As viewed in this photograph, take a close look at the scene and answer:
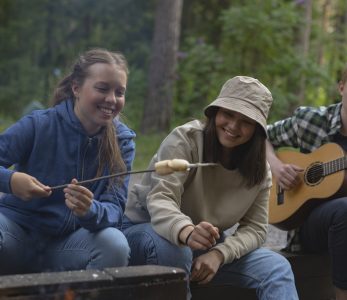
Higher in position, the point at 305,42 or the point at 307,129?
the point at 305,42

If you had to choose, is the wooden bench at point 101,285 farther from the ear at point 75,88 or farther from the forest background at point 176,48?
the forest background at point 176,48

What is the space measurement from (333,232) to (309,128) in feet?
2.54

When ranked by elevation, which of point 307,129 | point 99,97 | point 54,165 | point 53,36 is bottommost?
point 54,165

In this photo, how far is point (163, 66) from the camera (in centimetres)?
1038

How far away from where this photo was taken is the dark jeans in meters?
3.23

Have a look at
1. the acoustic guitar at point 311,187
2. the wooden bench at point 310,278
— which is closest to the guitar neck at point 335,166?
the acoustic guitar at point 311,187

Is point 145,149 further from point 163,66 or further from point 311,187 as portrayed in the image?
point 311,187

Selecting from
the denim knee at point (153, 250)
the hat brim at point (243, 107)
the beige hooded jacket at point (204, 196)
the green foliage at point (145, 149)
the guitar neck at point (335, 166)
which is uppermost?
the hat brim at point (243, 107)

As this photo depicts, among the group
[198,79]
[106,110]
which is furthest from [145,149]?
[106,110]

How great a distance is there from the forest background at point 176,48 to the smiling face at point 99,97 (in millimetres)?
1756

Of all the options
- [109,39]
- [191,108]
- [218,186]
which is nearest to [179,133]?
[218,186]

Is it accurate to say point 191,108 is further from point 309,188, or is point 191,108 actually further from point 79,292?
point 79,292

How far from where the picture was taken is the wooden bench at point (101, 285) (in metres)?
2.02

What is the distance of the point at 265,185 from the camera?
320 centimetres
